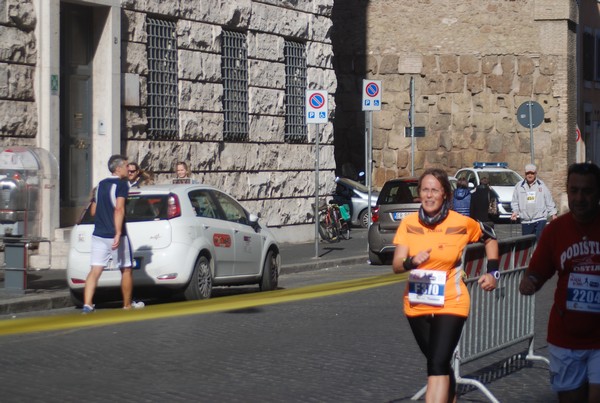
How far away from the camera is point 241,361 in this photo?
11.4m

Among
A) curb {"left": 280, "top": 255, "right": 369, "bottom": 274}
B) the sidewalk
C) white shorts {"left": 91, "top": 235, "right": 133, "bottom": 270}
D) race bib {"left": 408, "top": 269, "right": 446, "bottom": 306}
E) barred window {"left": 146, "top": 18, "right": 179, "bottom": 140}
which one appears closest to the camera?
race bib {"left": 408, "top": 269, "right": 446, "bottom": 306}

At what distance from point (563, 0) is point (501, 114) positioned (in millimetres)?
4262

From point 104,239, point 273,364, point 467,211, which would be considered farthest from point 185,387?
point 467,211

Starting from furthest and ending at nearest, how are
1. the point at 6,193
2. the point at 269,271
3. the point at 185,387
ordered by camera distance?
the point at 269,271, the point at 6,193, the point at 185,387

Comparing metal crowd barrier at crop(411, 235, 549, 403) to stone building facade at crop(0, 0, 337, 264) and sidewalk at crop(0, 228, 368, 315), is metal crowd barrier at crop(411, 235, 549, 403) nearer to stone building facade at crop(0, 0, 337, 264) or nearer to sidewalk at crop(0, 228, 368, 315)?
sidewalk at crop(0, 228, 368, 315)

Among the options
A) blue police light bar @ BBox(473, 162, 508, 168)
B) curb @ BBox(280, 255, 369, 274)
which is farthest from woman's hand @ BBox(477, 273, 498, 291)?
blue police light bar @ BBox(473, 162, 508, 168)

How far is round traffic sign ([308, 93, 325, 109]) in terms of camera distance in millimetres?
24844

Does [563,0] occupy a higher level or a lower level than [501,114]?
higher

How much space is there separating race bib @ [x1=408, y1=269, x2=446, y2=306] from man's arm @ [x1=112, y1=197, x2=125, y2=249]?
7.60 metres

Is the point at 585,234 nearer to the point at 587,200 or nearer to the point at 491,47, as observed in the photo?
the point at 587,200

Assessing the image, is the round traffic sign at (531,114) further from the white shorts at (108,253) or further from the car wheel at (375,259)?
the white shorts at (108,253)

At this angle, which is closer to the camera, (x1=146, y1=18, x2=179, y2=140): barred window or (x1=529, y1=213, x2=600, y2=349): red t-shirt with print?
(x1=529, y1=213, x2=600, y2=349): red t-shirt with print

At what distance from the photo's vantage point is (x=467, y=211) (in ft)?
87.7

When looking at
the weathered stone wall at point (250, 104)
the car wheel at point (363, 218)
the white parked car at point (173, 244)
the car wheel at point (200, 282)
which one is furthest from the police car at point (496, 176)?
the car wheel at point (200, 282)
